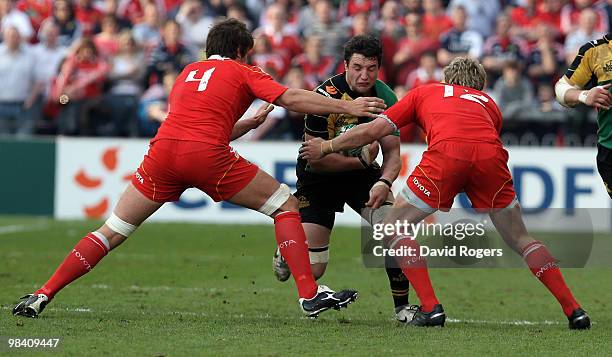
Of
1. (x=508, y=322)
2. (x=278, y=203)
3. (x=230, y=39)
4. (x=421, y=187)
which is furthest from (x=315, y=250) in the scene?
(x=230, y=39)

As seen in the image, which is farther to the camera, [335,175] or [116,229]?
[335,175]

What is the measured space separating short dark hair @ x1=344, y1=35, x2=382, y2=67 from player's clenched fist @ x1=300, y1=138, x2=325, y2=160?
2.40ft

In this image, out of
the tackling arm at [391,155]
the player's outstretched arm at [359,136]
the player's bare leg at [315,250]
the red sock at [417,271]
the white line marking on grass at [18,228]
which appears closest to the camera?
the player's outstretched arm at [359,136]

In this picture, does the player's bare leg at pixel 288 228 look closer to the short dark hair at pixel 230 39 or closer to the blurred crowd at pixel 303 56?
the short dark hair at pixel 230 39

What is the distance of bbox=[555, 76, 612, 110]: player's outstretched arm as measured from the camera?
8.70 metres

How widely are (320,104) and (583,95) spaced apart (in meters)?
2.09

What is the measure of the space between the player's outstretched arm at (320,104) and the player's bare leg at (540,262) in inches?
48.9

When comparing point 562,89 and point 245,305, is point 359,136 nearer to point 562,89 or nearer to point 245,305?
point 562,89

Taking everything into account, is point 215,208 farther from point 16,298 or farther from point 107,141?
point 16,298

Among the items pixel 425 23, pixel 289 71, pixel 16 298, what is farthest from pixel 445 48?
pixel 16 298

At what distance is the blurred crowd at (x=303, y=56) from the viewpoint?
17.7 m

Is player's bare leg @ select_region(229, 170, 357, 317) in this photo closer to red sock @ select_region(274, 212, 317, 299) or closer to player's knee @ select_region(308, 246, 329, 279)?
red sock @ select_region(274, 212, 317, 299)

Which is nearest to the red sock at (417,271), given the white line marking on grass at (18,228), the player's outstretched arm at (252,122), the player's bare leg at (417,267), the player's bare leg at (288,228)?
the player's bare leg at (417,267)

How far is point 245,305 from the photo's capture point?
10070mm
